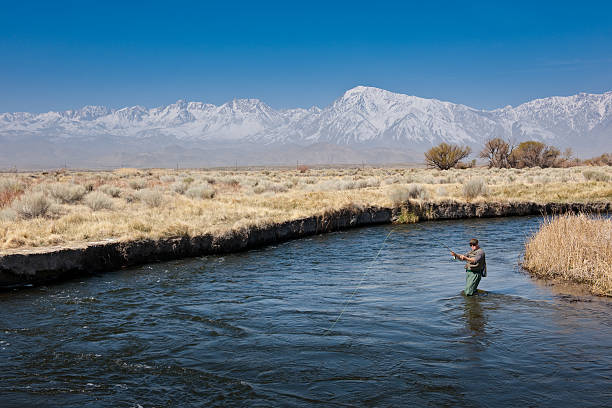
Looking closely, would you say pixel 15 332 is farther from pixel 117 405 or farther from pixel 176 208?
pixel 176 208

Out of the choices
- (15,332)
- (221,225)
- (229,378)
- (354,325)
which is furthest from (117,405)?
(221,225)

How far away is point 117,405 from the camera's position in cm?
708

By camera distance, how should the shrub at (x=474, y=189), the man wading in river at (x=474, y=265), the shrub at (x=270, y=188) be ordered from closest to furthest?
the man wading in river at (x=474, y=265)
the shrub at (x=474, y=189)
the shrub at (x=270, y=188)

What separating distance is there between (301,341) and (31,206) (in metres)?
14.7

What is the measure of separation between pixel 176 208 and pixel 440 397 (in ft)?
58.1

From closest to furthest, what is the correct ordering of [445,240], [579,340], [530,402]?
[530,402], [579,340], [445,240]

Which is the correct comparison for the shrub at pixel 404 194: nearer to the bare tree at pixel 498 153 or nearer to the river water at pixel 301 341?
the river water at pixel 301 341

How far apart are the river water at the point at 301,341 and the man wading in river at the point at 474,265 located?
315mm

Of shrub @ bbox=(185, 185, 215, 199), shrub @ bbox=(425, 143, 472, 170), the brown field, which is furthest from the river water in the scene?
shrub @ bbox=(425, 143, 472, 170)

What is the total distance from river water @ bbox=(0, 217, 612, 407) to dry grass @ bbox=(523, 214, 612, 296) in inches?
22.4

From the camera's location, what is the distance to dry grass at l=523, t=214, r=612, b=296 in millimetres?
12633

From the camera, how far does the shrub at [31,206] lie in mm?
19281

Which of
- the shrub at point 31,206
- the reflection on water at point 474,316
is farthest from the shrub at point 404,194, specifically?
the shrub at point 31,206

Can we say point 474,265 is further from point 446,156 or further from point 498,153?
point 498,153
